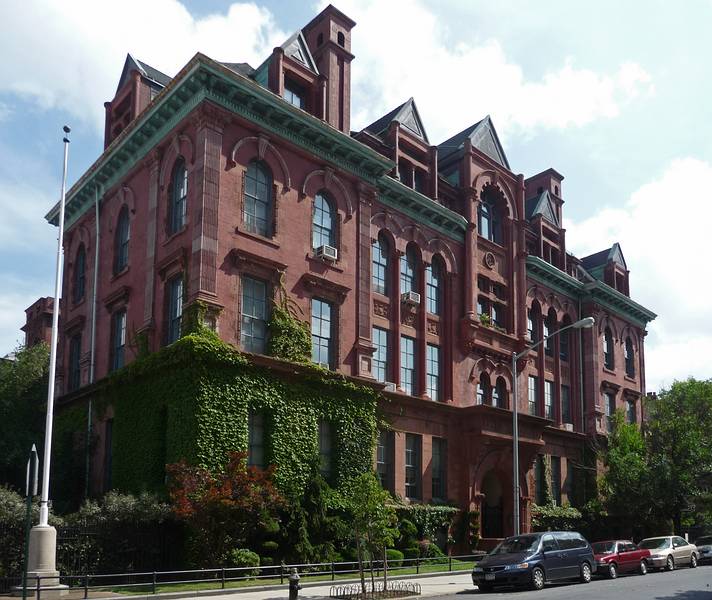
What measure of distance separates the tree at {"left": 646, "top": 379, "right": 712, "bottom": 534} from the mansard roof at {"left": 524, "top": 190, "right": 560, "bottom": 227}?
12.5m

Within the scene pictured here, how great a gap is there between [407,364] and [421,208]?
7352 mm

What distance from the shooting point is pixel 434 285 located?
39.5m

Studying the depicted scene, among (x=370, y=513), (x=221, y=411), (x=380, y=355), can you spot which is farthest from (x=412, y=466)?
(x=370, y=513)

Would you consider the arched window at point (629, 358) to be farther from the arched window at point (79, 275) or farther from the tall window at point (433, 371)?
the arched window at point (79, 275)

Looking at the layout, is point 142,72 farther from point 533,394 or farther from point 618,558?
point 618,558

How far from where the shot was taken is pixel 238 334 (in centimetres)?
2884

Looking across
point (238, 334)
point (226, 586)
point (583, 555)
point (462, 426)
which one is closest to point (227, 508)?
point (226, 586)

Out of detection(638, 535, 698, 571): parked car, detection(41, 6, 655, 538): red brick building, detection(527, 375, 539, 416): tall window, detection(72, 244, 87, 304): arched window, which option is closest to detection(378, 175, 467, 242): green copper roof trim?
detection(41, 6, 655, 538): red brick building

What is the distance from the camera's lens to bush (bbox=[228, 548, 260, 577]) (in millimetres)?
24837

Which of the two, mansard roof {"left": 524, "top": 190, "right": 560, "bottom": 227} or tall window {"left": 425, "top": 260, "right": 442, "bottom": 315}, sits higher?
mansard roof {"left": 524, "top": 190, "right": 560, "bottom": 227}

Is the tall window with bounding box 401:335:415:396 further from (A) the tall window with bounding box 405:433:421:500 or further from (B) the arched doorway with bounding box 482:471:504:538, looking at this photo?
(B) the arched doorway with bounding box 482:471:504:538

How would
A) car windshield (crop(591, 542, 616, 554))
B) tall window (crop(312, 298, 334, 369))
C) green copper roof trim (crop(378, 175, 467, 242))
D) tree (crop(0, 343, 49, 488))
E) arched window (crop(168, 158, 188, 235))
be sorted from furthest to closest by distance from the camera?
1. green copper roof trim (crop(378, 175, 467, 242))
2. tree (crop(0, 343, 49, 488))
3. tall window (crop(312, 298, 334, 369))
4. arched window (crop(168, 158, 188, 235))
5. car windshield (crop(591, 542, 616, 554))

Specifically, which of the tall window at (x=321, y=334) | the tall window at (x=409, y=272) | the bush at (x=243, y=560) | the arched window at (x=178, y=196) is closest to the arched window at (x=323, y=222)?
the tall window at (x=321, y=334)

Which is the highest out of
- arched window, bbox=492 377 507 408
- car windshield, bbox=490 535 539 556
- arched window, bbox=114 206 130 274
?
arched window, bbox=114 206 130 274
